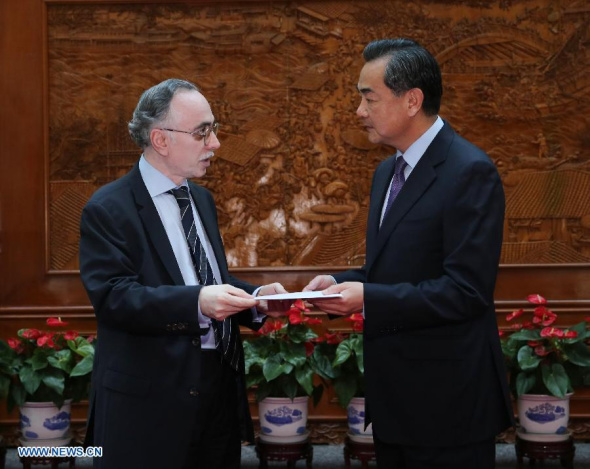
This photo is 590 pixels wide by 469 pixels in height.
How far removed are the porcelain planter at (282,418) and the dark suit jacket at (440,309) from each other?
83.2 inches

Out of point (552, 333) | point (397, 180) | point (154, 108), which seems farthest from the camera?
point (552, 333)

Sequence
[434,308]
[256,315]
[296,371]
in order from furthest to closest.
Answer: [296,371] → [256,315] → [434,308]

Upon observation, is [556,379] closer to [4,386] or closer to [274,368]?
[274,368]

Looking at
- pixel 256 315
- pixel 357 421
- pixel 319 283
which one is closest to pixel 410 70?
pixel 319 283

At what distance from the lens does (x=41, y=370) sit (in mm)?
4465

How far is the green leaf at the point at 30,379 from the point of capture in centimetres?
438

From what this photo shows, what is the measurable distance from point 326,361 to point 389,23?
2342mm

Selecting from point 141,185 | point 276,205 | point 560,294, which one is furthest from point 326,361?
point 141,185

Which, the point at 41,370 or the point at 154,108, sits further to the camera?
the point at 41,370

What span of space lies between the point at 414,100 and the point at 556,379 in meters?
2.42

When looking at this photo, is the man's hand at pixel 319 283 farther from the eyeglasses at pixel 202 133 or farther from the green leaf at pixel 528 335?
the green leaf at pixel 528 335

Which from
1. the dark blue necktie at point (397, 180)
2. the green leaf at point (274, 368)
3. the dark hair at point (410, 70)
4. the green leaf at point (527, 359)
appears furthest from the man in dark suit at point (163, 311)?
the green leaf at point (527, 359)

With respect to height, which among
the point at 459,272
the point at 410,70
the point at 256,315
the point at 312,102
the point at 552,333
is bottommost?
the point at 552,333

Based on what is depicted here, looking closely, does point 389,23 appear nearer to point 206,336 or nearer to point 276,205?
point 276,205
